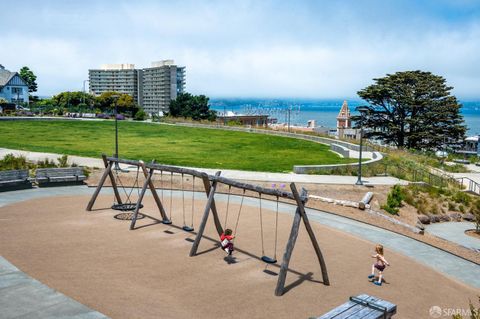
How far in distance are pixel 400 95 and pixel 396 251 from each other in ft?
159

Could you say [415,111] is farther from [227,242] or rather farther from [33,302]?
[33,302]

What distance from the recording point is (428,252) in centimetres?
1528

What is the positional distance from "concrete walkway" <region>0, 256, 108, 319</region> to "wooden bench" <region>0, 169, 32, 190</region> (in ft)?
39.8

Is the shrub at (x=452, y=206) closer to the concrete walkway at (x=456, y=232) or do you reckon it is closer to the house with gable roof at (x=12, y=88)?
the concrete walkway at (x=456, y=232)

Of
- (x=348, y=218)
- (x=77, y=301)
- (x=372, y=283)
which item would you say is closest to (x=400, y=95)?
(x=348, y=218)

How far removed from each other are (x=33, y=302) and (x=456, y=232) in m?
18.2

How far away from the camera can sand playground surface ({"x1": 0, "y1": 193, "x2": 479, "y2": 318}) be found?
1024 cm

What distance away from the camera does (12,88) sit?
9550 centimetres

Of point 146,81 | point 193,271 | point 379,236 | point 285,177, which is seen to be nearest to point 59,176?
point 285,177

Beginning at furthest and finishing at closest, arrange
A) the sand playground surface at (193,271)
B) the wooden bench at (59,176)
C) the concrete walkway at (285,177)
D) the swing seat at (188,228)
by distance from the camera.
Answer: the concrete walkway at (285,177) < the wooden bench at (59,176) < the swing seat at (188,228) < the sand playground surface at (193,271)

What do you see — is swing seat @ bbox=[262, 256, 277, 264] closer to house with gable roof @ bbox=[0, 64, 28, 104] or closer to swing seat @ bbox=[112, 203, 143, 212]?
swing seat @ bbox=[112, 203, 143, 212]

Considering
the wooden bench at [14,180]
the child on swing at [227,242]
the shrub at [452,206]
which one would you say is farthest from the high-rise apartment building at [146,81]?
the child on swing at [227,242]

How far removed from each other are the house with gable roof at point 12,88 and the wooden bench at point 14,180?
79438mm

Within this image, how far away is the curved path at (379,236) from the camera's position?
543 inches
